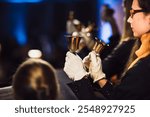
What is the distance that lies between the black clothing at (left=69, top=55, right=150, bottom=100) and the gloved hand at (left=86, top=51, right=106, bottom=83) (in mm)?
43

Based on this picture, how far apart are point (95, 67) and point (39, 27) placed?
345mm

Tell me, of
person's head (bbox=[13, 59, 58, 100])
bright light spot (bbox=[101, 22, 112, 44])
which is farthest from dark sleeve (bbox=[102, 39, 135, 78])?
person's head (bbox=[13, 59, 58, 100])

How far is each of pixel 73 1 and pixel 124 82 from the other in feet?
1.36

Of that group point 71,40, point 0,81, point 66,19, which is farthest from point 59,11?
point 0,81

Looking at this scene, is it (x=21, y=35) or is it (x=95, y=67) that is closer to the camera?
(x=95, y=67)

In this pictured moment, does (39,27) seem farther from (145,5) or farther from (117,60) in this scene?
(145,5)

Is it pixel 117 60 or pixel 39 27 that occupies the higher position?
pixel 39 27

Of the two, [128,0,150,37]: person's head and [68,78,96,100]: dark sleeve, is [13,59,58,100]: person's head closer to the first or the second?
[68,78,96,100]: dark sleeve

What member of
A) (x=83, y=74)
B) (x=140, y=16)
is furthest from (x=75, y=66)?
(x=140, y=16)

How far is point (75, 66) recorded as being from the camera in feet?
3.88

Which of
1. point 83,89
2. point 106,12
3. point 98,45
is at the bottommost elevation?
point 83,89

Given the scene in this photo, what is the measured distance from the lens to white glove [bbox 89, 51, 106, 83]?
1193 mm

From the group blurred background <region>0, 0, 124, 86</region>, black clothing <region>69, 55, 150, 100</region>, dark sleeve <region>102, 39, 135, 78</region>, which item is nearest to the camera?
black clothing <region>69, 55, 150, 100</region>

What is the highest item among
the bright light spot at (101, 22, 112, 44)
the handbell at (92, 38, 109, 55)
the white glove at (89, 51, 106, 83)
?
the bright light spot at (101, 22, 112, 44)
